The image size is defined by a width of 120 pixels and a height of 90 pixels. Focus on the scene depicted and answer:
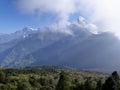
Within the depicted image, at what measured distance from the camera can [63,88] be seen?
108 metres

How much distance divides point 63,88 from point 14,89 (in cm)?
5284

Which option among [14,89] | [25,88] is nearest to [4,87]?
[14,89]

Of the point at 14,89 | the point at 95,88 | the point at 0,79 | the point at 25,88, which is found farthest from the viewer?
the point at 0,79

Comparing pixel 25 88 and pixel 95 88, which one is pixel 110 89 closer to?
pixel 95 88

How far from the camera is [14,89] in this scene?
154875mm

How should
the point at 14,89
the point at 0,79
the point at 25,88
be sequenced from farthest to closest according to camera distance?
the point at 0,79 < the point at 14,89 < the point at 25,88

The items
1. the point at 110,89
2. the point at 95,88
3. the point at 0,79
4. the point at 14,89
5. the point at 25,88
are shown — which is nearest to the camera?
the point at 110,89

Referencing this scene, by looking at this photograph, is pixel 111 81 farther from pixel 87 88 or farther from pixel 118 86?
pixel 87 88

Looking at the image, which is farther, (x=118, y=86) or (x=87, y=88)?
(x=87, y=88)

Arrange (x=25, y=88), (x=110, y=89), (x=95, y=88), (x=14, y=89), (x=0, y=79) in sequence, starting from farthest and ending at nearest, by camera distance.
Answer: (x=0, y=79) → (x=14, y=89) → (x=25, y=88) → (x=95, y=88) → (x=110, y=89)

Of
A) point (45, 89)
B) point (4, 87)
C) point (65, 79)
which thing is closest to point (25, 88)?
point (45, 89)

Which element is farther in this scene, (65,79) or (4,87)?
(4,87)

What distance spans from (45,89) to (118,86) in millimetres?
61123

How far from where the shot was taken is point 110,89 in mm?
88750
